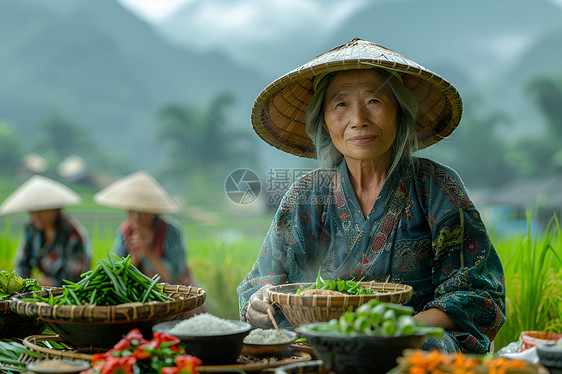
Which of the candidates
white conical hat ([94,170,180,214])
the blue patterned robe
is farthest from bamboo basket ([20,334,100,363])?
white conical hat ([94,170,180,214])

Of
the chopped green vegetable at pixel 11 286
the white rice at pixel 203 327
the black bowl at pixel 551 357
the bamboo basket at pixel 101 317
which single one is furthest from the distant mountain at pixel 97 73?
the black bowl at pixel 551 357

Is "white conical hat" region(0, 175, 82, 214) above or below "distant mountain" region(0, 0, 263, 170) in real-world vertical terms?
below

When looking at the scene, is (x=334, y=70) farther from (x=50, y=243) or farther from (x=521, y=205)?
(x=521, y=205)

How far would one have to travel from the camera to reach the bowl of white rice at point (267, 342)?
Result: 1.48m

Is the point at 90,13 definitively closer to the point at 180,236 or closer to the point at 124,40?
the point at 124,40

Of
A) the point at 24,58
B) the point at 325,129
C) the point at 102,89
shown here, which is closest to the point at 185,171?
the point at 102,89

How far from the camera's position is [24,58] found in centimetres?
5506

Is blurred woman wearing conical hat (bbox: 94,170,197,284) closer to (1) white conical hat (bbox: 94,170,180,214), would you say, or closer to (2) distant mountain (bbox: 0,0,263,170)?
(1) white conical hat (bbox: 94,170,180,214)

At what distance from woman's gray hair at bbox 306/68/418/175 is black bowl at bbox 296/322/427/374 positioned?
1.15 meters

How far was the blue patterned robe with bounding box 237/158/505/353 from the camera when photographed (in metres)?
1.95

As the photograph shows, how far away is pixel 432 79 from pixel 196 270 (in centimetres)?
472

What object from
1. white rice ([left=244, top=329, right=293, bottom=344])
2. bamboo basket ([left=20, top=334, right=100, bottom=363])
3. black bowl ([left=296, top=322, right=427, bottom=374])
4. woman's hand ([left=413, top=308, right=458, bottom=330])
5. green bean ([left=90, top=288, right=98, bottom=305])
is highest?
green bean ([left=90, top=288, right=98, bottom=305])

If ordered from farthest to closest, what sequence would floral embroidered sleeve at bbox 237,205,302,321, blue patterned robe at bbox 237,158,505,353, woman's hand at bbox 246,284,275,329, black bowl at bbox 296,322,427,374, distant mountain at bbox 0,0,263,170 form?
1. distant mountain at bbox 0,0,263,170
2. floral embroidered sleeve at bbox 237,205,302,321
3. blue patterned robe at bbox 237,158,505,353
4. woman's hand at bbox 246,284,275,329
5. black bowl at bbox 296,322,427,374
